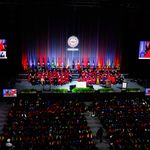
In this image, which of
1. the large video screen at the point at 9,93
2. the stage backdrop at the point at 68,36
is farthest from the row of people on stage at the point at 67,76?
the large video screen at the point at 9,93

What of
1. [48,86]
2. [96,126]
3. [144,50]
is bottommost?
[96,126]

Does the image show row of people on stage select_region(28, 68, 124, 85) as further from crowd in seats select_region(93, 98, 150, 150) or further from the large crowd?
A: crowd in seats select_region(93, 98, 150, 150)

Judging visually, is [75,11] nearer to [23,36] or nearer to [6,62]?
[23,36]

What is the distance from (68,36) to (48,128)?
17620 mm

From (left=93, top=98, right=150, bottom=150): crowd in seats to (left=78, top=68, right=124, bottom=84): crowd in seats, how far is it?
5790mm

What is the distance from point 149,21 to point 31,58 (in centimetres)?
1341

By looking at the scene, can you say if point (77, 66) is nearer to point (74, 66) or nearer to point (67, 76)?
point (74, 66)

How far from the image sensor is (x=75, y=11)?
121 feet

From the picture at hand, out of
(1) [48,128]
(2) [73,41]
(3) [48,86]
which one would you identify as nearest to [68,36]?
(2) [73,41]

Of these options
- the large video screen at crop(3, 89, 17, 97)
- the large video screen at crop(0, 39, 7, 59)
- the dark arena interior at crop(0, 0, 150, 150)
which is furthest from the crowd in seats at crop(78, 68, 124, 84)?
the large video screen at crop(0, 39, 7, 59)

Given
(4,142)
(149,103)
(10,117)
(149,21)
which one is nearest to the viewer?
(4,142)

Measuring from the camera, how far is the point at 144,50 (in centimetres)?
3669

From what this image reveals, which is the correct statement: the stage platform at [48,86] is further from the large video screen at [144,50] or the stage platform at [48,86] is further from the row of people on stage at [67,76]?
the large video screen at [144,50]

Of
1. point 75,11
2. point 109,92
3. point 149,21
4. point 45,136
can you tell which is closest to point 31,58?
point 75,11
